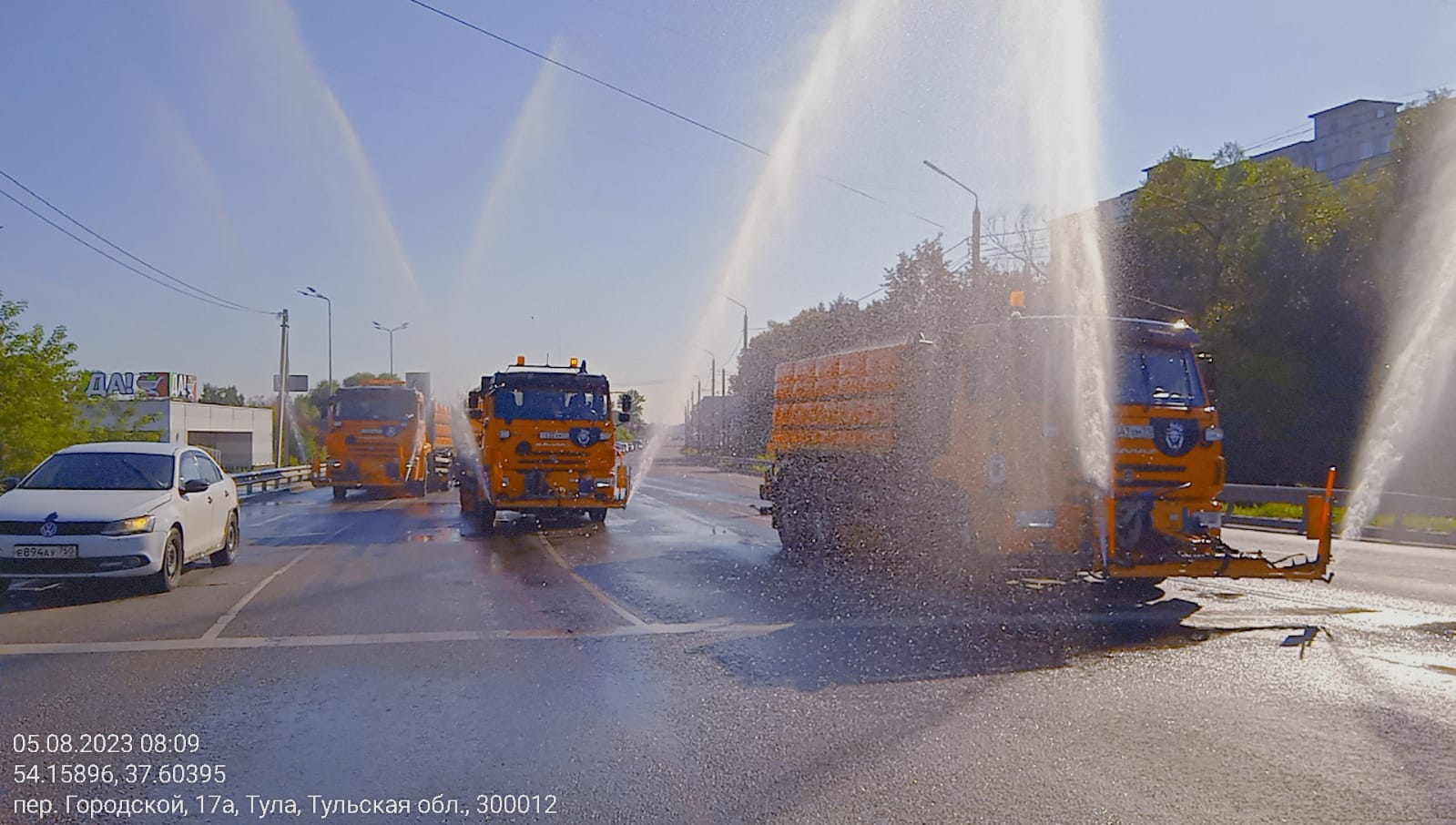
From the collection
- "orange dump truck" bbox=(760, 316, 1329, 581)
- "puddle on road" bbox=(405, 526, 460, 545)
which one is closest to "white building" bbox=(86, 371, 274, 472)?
"puddle on road" bbox=(405, 526, 460, 545)

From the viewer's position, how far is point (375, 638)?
939 cm

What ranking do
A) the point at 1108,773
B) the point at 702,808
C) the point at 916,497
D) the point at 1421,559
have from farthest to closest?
the point at 1421,559, the point at 916,497, the point at 1108,773, the point at 702,808

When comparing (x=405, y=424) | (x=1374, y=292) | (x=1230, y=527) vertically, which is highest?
(x=1374, y=292)

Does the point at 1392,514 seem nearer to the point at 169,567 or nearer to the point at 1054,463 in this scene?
the point at 1054,463

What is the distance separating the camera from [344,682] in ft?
25.5

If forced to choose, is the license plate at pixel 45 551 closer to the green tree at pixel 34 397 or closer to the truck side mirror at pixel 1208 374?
the truck side mirror at pixel 1208 374

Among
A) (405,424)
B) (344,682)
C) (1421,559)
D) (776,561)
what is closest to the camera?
(344,682)

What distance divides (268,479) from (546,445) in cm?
2087

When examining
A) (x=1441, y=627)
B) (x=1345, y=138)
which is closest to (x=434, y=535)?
(x=1441, y=627)

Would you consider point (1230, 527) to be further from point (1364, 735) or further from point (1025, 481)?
point (1364, 735)

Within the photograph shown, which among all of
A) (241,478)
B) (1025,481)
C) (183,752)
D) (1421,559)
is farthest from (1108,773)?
(241,478)

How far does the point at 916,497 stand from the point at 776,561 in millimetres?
3354

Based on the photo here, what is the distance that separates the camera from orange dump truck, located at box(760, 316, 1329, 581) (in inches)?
430

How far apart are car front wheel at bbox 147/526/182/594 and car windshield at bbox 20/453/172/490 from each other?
62 centimetres
